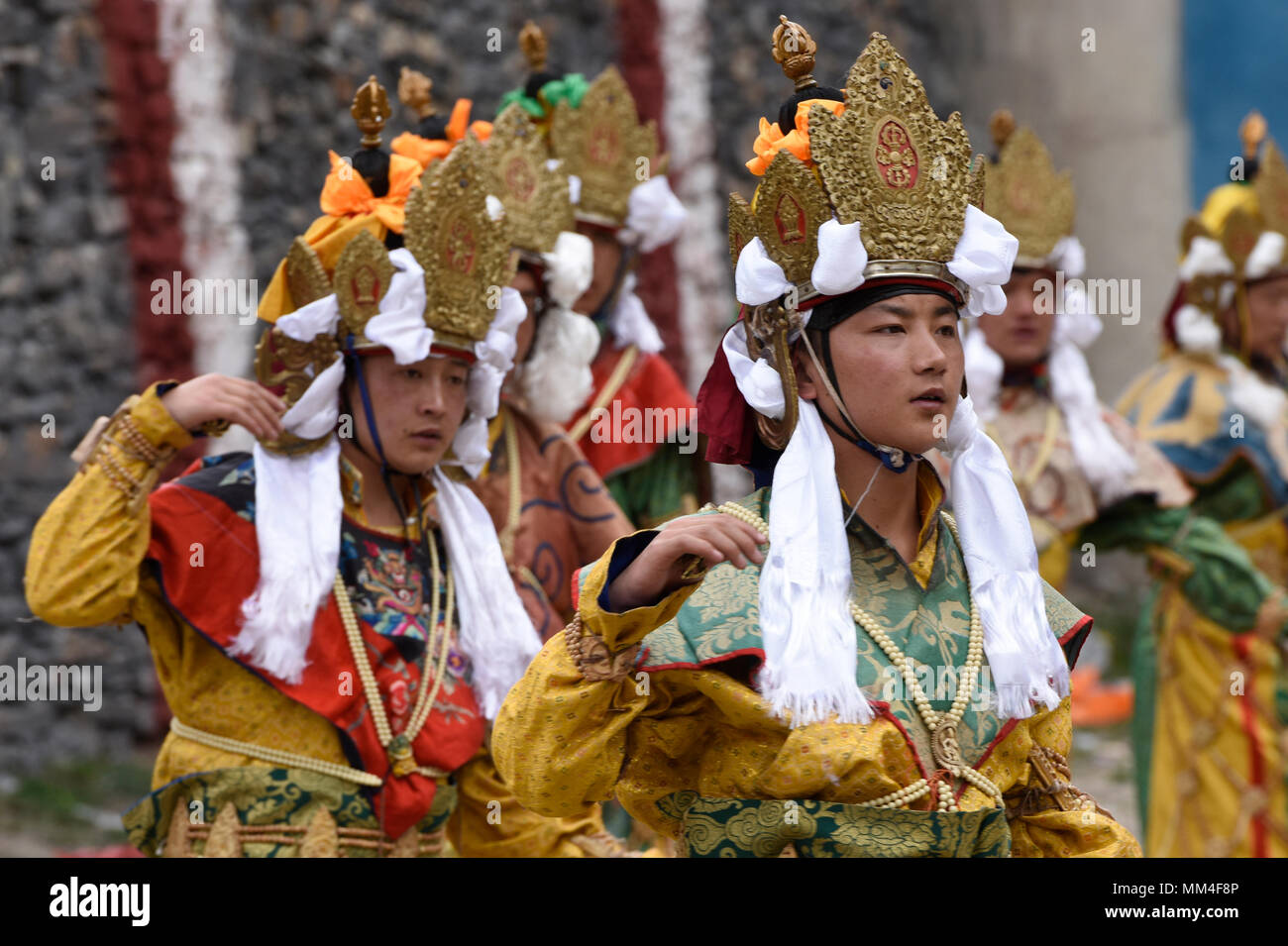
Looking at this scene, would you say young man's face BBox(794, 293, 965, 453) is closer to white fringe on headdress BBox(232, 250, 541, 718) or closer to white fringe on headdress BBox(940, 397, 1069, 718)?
white fringe on headdress BBox(940, 397, 1069, 718)

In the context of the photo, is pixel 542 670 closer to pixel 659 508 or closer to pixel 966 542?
pixel 966 542

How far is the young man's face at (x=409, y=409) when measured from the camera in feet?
12.8

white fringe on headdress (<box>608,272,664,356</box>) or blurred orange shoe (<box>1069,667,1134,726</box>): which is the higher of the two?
white fringe on headdress (<box>608,272,664,356</box>)

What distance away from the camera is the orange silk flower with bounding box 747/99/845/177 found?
117 inches

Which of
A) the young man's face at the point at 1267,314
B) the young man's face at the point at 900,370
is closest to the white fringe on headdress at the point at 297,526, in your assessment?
the young man's face at the point at 900,370

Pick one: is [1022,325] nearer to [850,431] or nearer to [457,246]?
[457,246]

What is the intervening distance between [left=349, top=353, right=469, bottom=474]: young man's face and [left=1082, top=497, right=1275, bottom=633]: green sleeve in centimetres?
292

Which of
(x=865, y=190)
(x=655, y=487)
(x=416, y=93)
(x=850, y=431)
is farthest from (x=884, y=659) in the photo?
(x=655, y=487)

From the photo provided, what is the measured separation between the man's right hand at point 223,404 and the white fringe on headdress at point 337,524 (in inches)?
3.5

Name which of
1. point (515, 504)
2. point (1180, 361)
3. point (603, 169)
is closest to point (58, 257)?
point (603, 169)

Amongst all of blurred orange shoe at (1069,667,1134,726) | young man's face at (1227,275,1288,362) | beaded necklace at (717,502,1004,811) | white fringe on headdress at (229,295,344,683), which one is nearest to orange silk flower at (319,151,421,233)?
white fringe on headdress at (229,295,344,683)

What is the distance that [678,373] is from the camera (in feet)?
32.3

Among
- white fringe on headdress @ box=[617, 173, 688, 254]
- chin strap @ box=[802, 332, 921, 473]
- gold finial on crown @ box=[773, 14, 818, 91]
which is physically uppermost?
white fringe on headdress @ box=[617, 173, 688, 254]

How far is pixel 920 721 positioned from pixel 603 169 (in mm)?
3321
